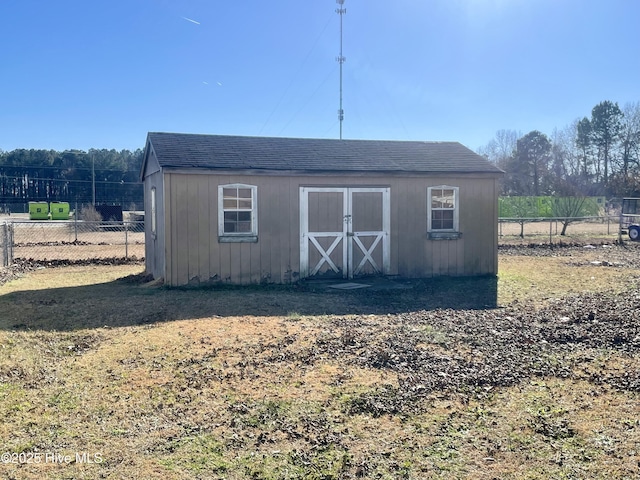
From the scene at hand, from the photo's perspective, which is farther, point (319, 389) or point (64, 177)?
point (64, 177)

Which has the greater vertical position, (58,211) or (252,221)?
(58,211)

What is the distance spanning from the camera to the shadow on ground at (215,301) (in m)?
7.71

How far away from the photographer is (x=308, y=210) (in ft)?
36.7

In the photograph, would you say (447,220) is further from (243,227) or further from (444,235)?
(243,227)

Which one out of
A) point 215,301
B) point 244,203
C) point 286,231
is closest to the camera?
point 215,301

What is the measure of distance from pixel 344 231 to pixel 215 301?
357 centimetres

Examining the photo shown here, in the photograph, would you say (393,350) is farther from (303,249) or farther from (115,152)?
(115,152)

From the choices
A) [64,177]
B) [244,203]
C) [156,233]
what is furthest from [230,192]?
[64,177]

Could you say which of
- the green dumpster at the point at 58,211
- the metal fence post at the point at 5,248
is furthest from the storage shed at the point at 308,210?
the green dumpster at the point at 58,211

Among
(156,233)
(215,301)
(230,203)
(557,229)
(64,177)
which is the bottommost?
(215,301)

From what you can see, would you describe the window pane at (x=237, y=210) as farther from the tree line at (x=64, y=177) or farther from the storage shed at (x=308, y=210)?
the tree line at (x=64, y=177)

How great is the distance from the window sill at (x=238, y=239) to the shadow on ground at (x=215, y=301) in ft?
3.10

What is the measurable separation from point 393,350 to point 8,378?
385 centimetres

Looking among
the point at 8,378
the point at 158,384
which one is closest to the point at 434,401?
the point at 158,384
